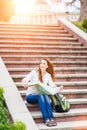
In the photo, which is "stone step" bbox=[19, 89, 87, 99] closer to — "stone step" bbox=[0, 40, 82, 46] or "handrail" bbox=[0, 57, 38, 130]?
"handrail" bbox=[0, 57, 38, 130]

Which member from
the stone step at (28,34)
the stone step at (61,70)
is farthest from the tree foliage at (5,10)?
the stone step at (61,70)

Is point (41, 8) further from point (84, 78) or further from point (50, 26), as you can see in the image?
point (84, 78)

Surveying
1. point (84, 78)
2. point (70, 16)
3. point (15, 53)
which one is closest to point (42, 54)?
point (15, 53)

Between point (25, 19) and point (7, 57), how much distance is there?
10500 mm

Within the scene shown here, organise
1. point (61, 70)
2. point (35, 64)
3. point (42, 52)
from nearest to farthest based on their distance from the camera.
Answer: point (61, 70) → point (35, 64) → point (42, 52)

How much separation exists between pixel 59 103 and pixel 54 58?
3.80 metres

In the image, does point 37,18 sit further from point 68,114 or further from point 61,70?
point 68,114

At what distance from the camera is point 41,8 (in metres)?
25.5

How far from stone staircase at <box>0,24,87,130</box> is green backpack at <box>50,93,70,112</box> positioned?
0.11 m

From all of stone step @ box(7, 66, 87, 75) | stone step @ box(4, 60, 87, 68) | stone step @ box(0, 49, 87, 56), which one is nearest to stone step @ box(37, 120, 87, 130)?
stone step @ box(7, 66, 87, 75)

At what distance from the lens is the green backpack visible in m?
9.31

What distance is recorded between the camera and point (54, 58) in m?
13.0

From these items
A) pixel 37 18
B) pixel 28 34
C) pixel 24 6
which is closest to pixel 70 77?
pixel 28 34

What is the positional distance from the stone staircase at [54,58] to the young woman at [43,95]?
7.9 inches
